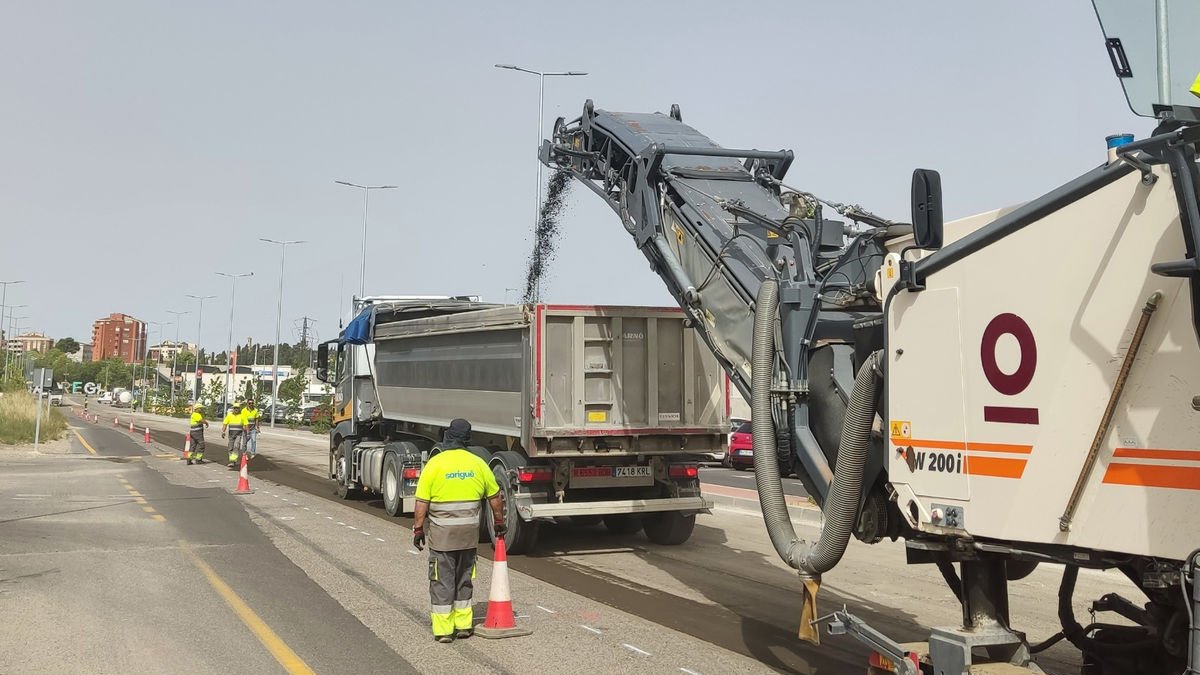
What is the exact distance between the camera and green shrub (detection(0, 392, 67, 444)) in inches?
1268

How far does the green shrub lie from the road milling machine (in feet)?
107

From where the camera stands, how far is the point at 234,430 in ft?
79.7

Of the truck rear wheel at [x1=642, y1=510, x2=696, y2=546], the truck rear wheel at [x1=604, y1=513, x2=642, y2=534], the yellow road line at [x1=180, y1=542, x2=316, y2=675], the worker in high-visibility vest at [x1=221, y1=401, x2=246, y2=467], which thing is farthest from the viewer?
the worker in high-visibility vest at [x1=221, y1=401, x2=246, y2=467]

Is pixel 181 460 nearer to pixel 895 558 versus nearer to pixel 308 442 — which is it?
pixel 308 442

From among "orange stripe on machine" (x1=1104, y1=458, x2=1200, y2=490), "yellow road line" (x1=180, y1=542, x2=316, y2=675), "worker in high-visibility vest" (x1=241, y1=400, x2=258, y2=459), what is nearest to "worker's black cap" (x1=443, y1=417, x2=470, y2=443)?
"yellow road line" (x1=180, y1=542, x2=316, y2=675)

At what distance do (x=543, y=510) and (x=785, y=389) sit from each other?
197 inches

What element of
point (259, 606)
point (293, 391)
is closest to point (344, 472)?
point (259, 606)

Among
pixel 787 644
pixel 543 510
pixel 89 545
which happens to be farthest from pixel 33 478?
pixel 787 644

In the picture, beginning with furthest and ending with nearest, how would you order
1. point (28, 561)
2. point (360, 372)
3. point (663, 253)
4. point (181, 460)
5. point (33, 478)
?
point (181, 460) → point (33, 478) → point (360, 372) → point (28, 561) → point (663, 253)

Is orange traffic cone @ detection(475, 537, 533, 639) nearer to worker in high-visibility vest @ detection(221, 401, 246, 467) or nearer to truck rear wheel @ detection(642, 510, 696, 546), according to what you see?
truck rear wheel @ detection(642, 510, 696, 546)

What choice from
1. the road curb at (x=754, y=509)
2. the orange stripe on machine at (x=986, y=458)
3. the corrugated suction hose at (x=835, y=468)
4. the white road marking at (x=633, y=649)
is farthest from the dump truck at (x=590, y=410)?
the orange stripe on machine at (x=986, y=458)

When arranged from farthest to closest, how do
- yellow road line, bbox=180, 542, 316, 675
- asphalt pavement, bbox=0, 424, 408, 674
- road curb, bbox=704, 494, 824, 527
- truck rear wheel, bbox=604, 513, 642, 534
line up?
1. road curb, bbox=704, 494, 824, 527
2. truck rear wheel, bbox=604, 513, 642, 534
3. asphalt pavement, bbox=0, 424, 408, 674
4. yellow road line, bbox=180, 542, 316, 675

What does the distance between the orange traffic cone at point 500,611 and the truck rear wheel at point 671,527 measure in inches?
200

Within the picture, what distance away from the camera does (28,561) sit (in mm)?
10172
